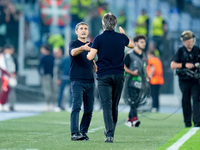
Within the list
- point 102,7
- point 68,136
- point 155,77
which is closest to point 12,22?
point 102,7

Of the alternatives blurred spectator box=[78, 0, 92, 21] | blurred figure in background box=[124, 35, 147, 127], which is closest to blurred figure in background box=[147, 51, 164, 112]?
blurred figure in background box=[124, 35, 147, 127]

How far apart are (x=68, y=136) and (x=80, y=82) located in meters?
1.19

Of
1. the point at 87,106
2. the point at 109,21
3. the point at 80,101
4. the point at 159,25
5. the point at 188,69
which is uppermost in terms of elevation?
the point at 109,21

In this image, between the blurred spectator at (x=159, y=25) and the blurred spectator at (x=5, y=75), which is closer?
the blurred spectator at (x=5, y=75)

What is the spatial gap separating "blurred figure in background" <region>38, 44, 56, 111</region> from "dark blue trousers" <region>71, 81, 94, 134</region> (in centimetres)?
973

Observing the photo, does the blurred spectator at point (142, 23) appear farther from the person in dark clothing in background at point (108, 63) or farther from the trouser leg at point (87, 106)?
the person in dark clothing in background at point (108, 63)

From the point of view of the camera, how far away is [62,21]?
89.1 feet

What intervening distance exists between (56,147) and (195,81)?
176 inches

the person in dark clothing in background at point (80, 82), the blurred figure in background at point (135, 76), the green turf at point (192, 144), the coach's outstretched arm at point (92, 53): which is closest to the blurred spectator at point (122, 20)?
the blurred figure in background at point (135, 76)

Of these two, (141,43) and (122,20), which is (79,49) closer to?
(141,43)

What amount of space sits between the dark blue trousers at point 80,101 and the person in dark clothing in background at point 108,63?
424mm

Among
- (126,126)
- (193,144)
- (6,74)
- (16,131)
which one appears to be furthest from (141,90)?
(6,74)

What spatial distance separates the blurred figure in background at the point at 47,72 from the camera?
19.3 metres

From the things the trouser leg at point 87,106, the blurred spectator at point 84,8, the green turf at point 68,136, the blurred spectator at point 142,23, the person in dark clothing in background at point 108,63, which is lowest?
the green turf at point 68,136
